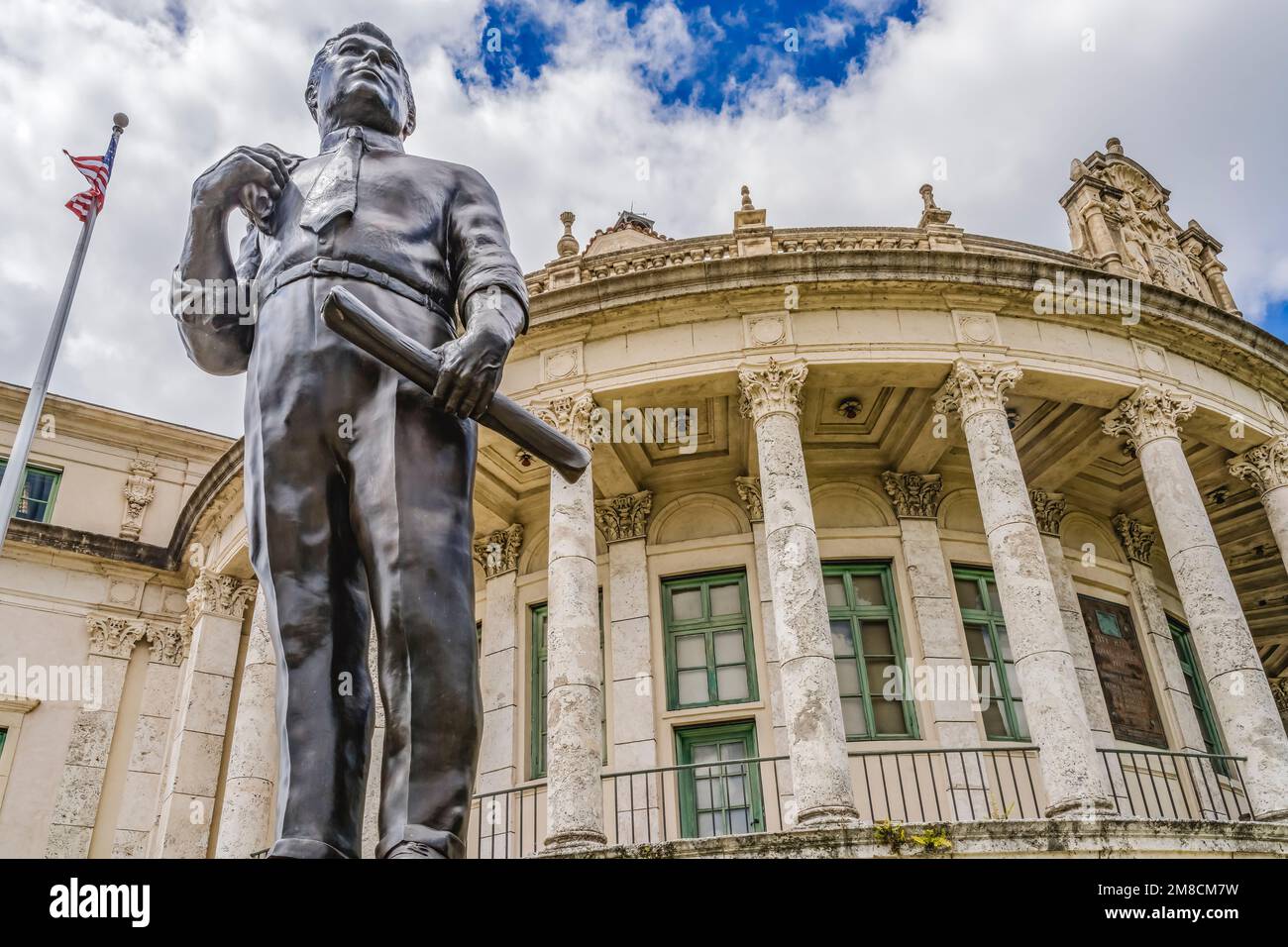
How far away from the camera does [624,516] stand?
19.3 metres

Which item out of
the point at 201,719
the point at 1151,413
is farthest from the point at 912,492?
the point at 201,719

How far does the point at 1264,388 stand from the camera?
1861 cm

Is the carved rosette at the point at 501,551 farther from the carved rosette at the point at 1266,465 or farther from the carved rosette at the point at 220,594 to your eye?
the carved rosette at the point at 1266,465

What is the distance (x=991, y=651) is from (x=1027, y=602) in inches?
179

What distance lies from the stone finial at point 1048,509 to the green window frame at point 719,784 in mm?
7117

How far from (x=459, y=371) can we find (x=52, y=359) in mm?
14612

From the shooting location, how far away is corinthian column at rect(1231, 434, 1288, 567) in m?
17.3

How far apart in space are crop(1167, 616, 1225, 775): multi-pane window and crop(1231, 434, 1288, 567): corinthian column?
289 cm
